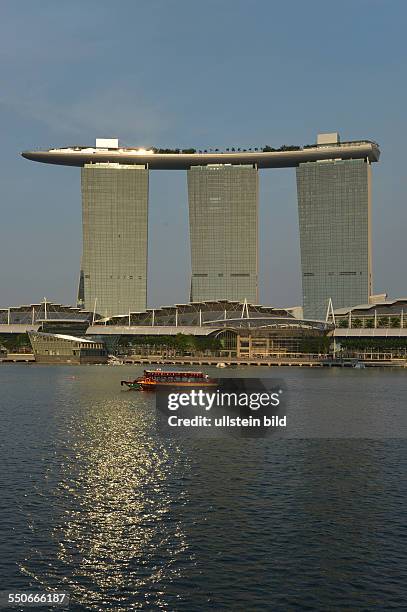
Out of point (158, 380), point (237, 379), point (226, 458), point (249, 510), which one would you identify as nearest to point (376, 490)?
point (249, 510)

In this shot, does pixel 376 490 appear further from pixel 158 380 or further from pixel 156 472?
pixel 158 380

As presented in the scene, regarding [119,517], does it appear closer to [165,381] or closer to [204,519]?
[204,519]

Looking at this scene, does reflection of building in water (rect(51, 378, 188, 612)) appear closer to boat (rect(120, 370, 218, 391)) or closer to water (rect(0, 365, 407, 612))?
water (rect(0, 365, 407, 612))
